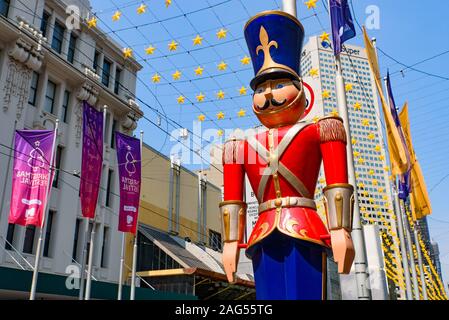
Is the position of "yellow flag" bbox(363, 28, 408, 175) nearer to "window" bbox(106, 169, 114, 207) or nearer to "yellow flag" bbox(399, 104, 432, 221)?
"yellow flag" bbox(399, 104, 432, 221)

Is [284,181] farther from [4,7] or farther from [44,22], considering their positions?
[44,22]

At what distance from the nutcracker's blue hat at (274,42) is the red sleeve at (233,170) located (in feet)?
2.49

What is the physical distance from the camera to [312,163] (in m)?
5.00

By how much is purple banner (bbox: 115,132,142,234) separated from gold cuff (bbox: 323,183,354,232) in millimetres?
11378

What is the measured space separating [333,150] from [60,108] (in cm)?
1491

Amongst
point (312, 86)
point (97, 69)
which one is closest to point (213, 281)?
point (97, 69)

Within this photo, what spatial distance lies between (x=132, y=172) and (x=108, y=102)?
5.68 m

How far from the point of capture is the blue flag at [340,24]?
7.96m

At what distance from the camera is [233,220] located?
5055 mm

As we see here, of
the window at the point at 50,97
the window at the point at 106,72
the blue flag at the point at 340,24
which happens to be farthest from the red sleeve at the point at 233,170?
the window at the point at 106,72

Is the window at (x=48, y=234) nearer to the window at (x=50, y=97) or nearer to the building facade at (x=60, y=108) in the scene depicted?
the building facade at (x=60, y=108)

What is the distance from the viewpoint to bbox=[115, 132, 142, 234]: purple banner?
15.2 m

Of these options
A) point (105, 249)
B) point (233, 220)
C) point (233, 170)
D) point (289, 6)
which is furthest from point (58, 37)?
point (233, 220)

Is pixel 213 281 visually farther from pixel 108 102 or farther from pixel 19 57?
pixel 19 57
